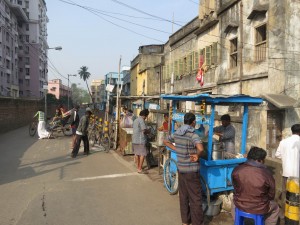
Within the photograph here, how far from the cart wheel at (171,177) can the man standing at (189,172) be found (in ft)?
4.81

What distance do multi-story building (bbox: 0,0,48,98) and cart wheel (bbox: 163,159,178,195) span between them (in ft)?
151

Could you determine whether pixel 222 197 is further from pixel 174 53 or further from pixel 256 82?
pixel 174 53

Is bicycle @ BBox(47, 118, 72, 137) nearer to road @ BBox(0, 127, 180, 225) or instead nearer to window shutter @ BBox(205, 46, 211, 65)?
road @ BBox(0, 127, 180, 225)

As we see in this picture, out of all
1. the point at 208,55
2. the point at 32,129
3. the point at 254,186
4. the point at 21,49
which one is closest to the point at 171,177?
the point at 254,186

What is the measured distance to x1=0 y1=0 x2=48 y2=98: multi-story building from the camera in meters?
49.9

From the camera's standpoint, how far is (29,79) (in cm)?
6612

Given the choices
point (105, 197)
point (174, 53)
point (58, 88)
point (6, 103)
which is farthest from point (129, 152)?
point (58, 88)

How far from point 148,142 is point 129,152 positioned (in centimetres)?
218

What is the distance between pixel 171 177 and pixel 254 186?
317cm

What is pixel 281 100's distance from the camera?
9.97 meters

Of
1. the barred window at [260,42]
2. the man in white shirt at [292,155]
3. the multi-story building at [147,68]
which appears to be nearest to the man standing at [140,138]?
the man in white shirt at [292,155]

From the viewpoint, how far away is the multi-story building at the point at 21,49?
49.9 metres

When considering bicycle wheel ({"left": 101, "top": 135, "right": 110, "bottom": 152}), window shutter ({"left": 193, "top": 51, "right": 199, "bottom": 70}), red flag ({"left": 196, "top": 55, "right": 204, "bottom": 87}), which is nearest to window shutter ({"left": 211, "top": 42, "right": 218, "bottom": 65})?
red flag ({"left": 196, "top": 55, "right": 204, "bottom": 87})

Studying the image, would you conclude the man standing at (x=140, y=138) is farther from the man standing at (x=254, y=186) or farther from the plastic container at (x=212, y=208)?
the man standing at (x=254, y=186)
